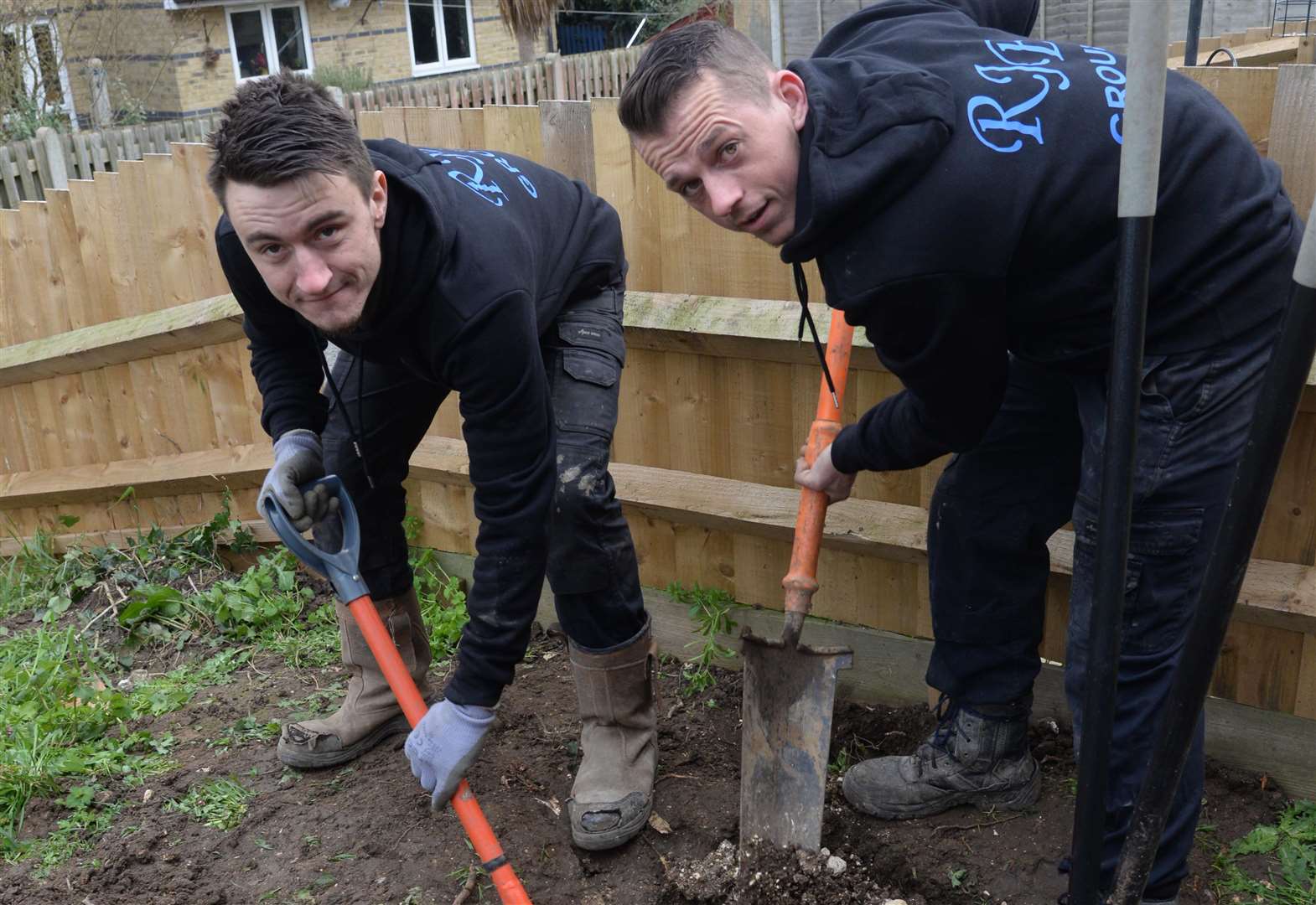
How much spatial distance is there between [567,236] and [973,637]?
4.52 feet

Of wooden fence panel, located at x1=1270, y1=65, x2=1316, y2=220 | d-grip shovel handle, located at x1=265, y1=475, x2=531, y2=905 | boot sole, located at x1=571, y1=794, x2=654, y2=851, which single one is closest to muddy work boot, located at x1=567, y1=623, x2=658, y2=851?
boot sole, located at x1=571, y1=794, x2=654, y2=851

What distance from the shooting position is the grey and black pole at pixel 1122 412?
4.75 ft

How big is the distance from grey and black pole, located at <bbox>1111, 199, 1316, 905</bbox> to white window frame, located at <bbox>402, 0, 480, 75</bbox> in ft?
65.8

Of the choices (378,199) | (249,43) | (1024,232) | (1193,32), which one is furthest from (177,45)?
(1024,232)

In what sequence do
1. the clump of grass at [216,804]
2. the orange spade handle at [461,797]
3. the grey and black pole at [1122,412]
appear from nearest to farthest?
1. the grey and black pole at [1122,412]
2. the orange spade handle at [461,797]
3. the clump of grass at [216,804]

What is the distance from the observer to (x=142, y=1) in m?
17.0

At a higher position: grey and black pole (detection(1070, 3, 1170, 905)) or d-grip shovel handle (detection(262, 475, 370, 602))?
grey and black pole (detection(1070, 3, 1170, 905))

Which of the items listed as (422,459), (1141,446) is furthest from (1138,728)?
(422,459)

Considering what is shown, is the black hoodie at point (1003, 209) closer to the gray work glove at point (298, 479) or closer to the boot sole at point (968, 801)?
the boot sole at point (968, 801)

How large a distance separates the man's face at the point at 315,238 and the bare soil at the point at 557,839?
4.57 feet

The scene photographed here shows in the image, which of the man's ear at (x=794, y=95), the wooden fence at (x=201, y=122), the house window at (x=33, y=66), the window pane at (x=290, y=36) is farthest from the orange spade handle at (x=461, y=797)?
the window pane at (x=290, y=36)

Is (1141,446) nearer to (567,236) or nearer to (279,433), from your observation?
(567,236)

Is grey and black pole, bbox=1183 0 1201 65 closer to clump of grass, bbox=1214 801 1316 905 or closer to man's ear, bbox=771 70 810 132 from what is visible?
clump of grass, bbox=1214 801 1316 905

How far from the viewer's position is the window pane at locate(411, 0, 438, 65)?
19828 millimetres
